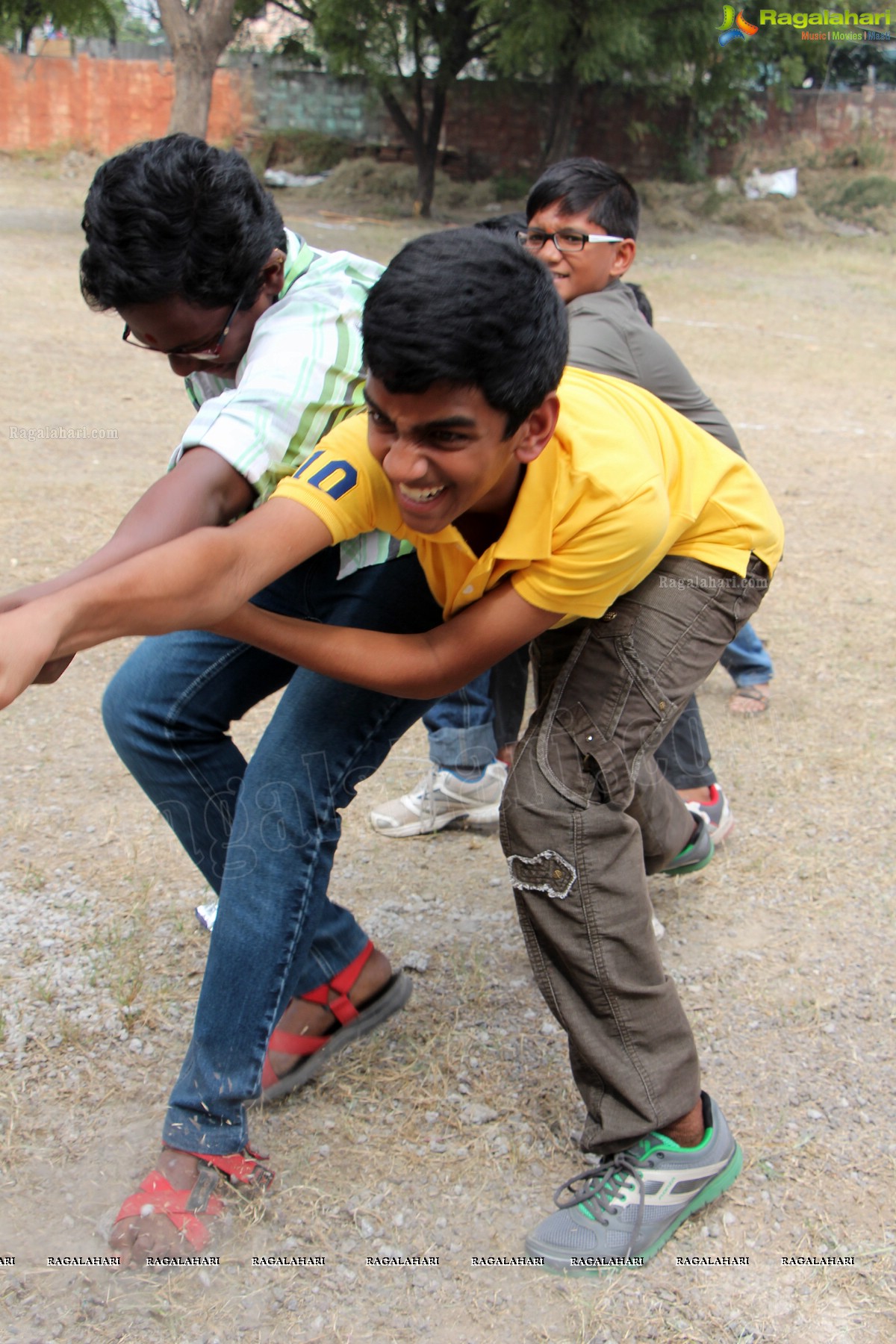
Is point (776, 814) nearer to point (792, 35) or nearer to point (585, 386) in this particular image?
point (585, 386)

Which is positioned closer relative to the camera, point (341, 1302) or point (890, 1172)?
point (341, 1302)

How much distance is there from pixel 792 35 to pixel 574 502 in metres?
22.1

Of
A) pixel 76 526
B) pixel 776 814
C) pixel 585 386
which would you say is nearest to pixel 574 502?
pixel 585 386

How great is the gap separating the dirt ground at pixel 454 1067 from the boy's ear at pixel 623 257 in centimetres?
156

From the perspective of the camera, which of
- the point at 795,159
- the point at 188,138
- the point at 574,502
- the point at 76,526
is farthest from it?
the point at 795,159

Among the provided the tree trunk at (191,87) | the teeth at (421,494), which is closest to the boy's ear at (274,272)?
the teeth at (421,494)

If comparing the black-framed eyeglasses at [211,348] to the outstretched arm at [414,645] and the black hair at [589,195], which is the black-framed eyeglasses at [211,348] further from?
the black hair at [589,195]

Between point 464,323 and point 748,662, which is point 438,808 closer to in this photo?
point 748,662

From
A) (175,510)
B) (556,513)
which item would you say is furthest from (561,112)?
(175,510)

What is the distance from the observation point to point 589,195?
3.30 m

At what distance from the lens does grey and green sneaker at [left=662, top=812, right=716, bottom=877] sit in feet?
9.20

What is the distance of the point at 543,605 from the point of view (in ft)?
5.91

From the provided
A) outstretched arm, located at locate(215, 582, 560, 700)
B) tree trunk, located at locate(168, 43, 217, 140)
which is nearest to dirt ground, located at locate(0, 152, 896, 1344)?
outstretched arm, located at locate(215, 582, 560, 700)

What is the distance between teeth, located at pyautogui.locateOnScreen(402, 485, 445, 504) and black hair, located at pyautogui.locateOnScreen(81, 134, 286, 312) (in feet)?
1.72
